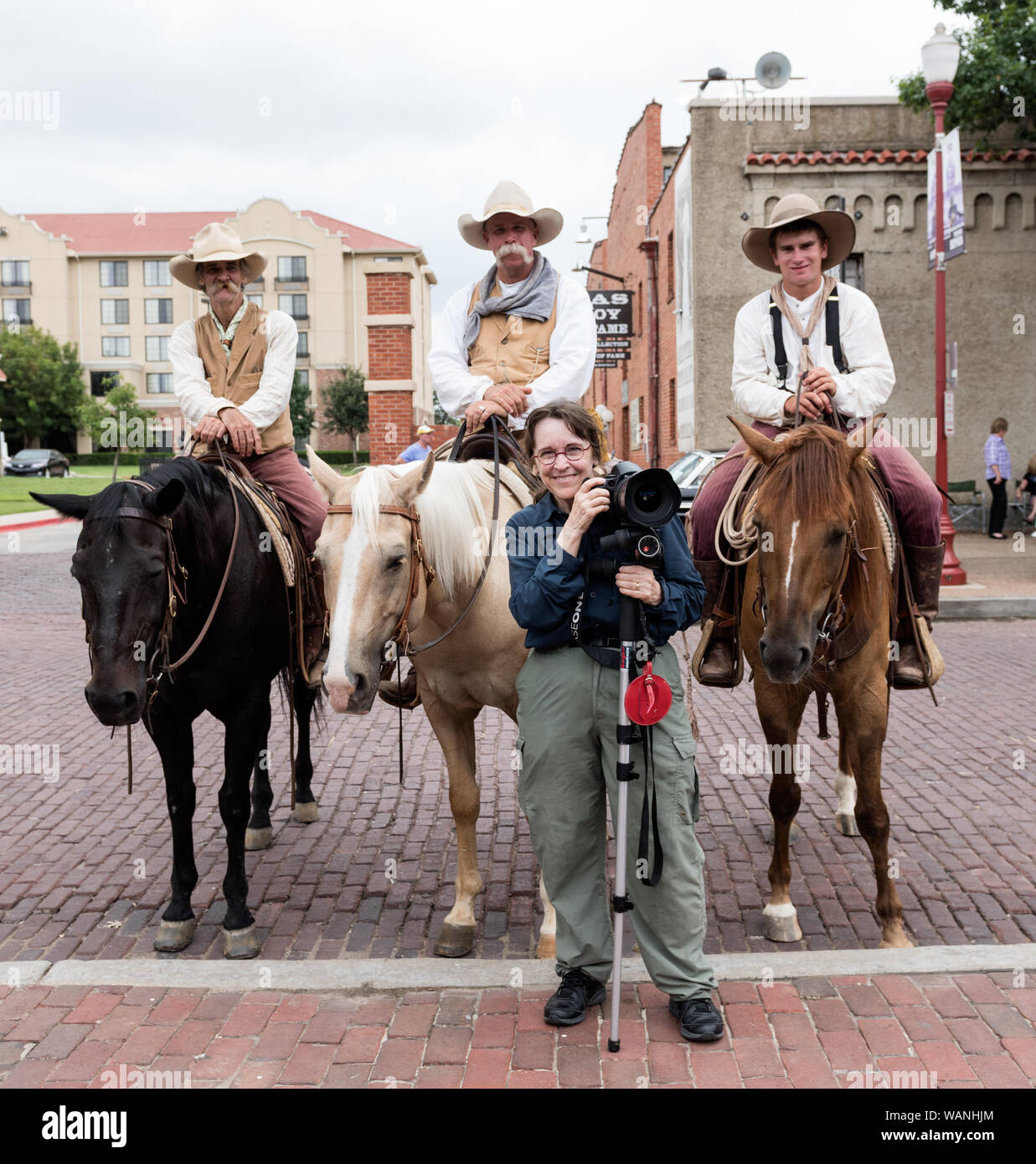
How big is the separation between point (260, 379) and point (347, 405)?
64.5 metres

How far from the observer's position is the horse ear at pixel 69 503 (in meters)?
4.07

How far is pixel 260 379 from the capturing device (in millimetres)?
5469

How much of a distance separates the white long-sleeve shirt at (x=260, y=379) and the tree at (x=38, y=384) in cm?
6868

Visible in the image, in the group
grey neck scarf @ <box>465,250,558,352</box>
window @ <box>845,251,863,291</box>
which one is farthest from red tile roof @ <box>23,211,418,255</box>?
grey neck scarf @ <box>465,250,558,352</box>

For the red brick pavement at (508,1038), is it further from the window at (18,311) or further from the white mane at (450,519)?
the window at (18,311)

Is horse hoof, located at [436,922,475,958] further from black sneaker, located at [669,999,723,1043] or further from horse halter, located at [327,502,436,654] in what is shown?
horse halter, located at [327,502,436,654]

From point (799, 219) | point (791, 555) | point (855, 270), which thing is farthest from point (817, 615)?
point (855, 270)

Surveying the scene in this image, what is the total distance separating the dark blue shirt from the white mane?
0.34 m

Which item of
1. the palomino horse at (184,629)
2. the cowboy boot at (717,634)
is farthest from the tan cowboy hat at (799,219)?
the palomino horse at (184,629)

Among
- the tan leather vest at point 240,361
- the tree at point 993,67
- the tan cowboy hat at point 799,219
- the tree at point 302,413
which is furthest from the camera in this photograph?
the tree at point 302,413

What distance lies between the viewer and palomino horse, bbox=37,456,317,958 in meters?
3.88

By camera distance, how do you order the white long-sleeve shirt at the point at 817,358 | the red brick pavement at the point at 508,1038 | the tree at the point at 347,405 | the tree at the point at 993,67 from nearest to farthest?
1. the red brick pavement at the point at 508,1038
2. the white long-sleeve shirt at the point at 817,358
3. the tree at the point at 993,67
4. the tree at the point at 347,405

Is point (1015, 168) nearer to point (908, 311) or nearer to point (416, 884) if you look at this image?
point (908, 311)

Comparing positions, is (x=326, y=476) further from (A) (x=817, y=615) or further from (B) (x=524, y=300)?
(A) (x=817, y=615)
